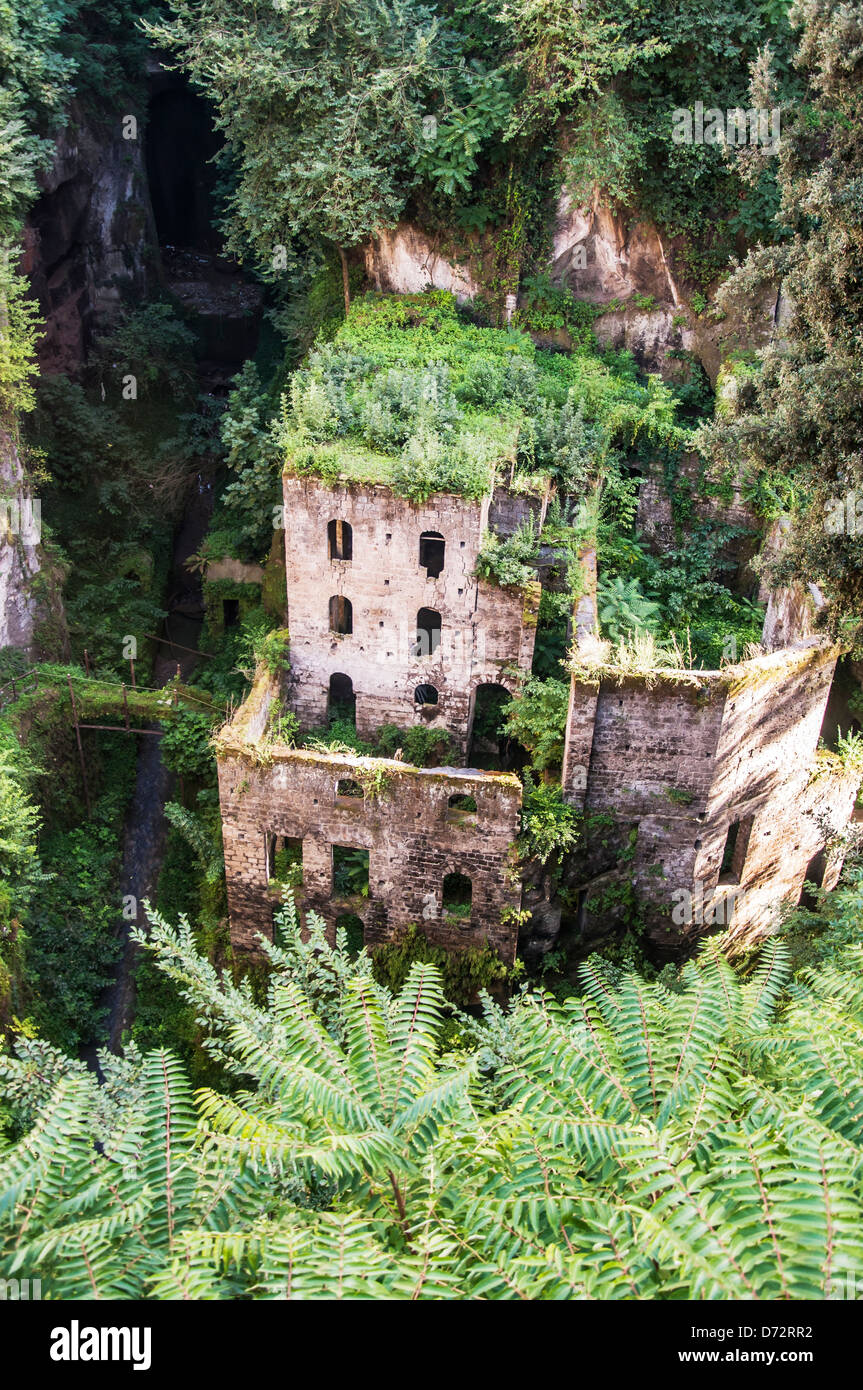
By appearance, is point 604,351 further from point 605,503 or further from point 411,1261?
point 411,1261

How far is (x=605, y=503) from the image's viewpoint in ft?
69.5

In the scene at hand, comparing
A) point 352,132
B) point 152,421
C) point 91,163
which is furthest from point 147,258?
point 352,132

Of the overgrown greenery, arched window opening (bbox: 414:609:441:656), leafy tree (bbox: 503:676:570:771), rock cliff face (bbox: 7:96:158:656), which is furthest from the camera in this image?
rock cliff face (bbox: 7:96:158:656)

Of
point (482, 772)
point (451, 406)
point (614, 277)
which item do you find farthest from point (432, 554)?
point (614, 277)

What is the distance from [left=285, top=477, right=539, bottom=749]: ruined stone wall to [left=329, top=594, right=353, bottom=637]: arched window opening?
0.69 ft

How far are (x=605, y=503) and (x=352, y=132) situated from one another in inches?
376

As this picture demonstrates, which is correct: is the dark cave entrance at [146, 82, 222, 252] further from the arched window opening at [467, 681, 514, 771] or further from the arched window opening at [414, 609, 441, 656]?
the arched window opening at [467, 681, 514, 771]

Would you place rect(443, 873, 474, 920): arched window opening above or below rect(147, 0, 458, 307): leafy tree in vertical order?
below

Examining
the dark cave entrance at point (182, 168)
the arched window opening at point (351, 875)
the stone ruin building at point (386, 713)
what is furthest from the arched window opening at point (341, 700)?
the dark cave entrance at point (182, 168)

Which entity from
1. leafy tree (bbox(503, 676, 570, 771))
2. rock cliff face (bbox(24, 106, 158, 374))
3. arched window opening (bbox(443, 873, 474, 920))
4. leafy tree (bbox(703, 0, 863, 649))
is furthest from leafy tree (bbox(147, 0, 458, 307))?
arched window opening (bbox(443, 873, 474, 920))

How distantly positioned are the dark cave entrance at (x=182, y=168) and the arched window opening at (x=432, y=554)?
25.1m

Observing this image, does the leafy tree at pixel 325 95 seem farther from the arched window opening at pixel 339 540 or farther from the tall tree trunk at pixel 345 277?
the arched window opening at pixel 339 540

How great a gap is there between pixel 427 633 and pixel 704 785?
219 inches

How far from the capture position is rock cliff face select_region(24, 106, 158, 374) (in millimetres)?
29234
